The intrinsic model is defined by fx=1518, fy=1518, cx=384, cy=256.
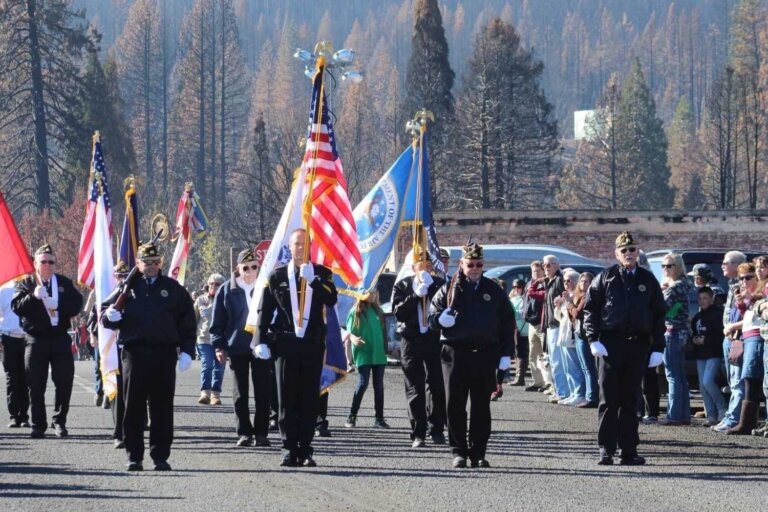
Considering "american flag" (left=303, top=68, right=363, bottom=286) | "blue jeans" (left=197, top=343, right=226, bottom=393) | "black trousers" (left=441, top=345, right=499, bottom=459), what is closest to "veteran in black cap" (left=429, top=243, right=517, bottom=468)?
"black trousers" (left=441, top=345, right=499, bottom=459)

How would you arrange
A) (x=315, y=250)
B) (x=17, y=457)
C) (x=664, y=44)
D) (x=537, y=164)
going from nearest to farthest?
(x=17, y=457)
(x=315, y=250)
(x=537, y=164)
(x=664, y=44)

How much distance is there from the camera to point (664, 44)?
195000 millimetres

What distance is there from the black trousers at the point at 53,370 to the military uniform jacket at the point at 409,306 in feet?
12.2

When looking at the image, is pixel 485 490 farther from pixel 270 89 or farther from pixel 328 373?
pixel 270 89

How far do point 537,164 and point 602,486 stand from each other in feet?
212

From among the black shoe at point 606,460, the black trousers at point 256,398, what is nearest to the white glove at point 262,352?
the black trousers at point 256,398

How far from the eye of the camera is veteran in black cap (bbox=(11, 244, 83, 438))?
15.5m

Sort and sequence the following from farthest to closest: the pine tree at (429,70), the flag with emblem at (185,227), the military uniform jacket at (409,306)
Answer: the pine tree at (429,70)
the flag with emblem at (185,227)
the military uniform jacket at (409,306)

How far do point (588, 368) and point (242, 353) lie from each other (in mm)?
5441

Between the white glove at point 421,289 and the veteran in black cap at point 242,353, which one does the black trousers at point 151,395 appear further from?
the white glove at point 421,289

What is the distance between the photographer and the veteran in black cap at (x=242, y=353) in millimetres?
14016

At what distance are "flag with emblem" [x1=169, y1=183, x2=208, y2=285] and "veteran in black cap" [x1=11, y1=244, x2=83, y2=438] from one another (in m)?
5.64

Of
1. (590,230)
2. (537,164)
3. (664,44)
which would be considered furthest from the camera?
(664,44)

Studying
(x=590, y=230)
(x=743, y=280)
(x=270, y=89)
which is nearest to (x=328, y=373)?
(x=743, y=280)
